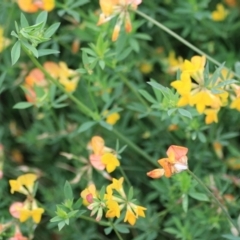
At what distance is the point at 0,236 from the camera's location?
166 cm

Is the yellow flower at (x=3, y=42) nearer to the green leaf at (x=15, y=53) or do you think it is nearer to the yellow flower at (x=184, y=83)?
the green leaf at (x=15, y=53)

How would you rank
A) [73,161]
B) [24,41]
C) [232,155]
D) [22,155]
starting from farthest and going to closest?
1. [22,155]
2. [73,161]
3. [232,155]
4. [24,41]

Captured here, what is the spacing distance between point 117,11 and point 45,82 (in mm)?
510

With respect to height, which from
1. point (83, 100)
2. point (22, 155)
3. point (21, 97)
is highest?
point (83, 100)

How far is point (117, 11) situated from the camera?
167cm

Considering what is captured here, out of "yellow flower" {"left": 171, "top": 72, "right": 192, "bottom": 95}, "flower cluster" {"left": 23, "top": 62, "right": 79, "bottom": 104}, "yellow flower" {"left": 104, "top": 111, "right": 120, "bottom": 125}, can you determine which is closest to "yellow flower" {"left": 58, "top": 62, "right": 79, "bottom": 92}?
"flower cluster" {"left": 23, "top": 62, "right": 79, "bottom": 104}

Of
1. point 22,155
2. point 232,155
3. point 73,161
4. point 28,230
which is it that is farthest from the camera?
point 22,155

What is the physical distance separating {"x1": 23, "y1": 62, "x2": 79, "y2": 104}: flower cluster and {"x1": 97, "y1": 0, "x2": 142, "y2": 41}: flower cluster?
309 mm

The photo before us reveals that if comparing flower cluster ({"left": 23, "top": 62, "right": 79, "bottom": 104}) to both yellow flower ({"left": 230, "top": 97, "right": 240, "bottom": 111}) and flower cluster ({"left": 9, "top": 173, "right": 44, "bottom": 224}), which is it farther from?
yellow flower ({"left": 230, "top": 97, "right": 240, "bottom": 111})

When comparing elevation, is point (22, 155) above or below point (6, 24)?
below

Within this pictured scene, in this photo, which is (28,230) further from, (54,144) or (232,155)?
(232,155)

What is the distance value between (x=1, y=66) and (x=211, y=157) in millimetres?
937

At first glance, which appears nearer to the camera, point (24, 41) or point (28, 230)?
point (24, 41)

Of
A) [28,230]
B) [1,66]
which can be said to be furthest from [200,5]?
[28,230]
